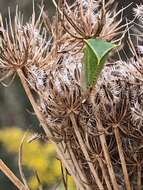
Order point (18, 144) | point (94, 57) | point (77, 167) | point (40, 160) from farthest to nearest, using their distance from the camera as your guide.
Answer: point (18, 144)
point (40, 160)
point (77, 167)
point (94, 57)

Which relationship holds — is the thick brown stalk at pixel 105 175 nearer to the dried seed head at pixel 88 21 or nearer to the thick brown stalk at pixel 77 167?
the thick brown stalk at pixel 77 167

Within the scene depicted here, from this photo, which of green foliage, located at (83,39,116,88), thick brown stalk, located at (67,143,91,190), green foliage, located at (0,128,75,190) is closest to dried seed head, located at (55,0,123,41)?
green foliage, located at (83,39,116,88)

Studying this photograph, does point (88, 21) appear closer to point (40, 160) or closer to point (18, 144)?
point (40, 160)

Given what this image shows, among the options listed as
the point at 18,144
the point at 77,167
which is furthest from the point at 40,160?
the point at 77,167

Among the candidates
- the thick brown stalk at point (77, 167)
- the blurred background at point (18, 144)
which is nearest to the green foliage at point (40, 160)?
the blurred background at point (18, 144)

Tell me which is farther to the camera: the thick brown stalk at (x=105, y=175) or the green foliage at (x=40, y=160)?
the green foliage at (x=40, y=160)
